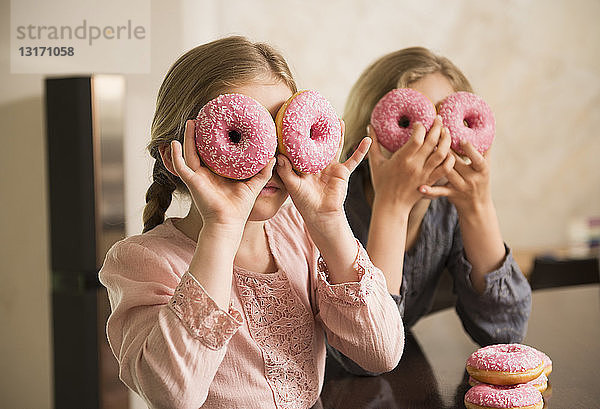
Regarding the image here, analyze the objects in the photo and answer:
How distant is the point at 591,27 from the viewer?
2.93 m

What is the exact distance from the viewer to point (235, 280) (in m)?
0.90

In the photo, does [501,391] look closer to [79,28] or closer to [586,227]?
[79,28]

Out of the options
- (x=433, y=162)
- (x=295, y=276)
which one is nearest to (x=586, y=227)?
(x=433, y=162)

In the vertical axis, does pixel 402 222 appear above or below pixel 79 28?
below

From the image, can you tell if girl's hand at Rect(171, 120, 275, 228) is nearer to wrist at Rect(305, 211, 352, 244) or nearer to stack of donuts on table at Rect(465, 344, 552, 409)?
wrist at Rect(305, 211, 352, 244)

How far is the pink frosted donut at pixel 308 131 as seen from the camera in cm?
81

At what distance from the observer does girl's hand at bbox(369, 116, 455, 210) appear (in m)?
1.10

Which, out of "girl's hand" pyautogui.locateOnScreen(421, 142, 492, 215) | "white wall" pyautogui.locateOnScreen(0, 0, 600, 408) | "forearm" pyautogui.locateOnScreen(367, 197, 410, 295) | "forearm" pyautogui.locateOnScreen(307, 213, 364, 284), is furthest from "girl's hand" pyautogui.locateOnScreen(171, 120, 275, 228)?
"white wall" pyautogui.locateOnScreen(0, 0, 600, 408)

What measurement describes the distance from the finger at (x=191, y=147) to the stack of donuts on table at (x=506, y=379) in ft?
1.48

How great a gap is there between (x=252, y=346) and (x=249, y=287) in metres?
0.07

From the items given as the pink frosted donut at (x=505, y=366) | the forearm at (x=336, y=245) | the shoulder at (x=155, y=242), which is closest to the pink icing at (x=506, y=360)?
the pink frosted donut at (x=505, y=366)

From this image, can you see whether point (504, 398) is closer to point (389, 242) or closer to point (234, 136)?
point (389, 242)

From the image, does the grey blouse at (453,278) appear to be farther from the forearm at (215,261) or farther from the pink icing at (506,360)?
the forearm at (215,261)

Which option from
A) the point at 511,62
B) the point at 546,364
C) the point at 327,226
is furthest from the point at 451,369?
the point at 511,62
